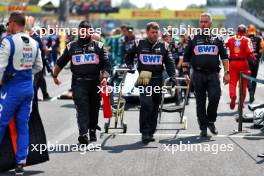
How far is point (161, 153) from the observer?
32.9 feet

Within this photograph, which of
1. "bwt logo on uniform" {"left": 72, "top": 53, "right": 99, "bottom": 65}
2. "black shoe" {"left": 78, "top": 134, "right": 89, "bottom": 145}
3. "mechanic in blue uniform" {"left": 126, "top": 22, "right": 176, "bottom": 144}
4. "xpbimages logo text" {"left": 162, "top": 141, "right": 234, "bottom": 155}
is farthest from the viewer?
"mechanic in blue uniform" {"left": 126, "top": 22, "right": 176, "bottom": 144}

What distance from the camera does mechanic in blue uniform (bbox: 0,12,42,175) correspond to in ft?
27.2

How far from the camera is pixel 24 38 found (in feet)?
27.5

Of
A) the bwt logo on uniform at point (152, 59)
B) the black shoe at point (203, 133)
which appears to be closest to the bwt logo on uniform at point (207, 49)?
the bwt logo on uniform at point (152, 59)

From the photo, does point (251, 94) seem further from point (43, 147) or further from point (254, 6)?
point (254, 6)

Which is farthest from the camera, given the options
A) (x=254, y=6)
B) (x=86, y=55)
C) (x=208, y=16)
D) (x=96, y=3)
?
(x=254, y=6)

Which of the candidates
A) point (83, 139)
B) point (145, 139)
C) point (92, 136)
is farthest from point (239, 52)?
point (83, 139)

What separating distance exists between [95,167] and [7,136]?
3.66 ft

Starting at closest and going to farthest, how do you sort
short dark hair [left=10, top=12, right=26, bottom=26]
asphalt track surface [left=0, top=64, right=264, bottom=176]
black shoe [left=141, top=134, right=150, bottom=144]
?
short dark hair [left=10, top=12, right=26, bottom=26]
asphalt track surface [left=0, top=64, right=264, bottom=176]
black shoe [left=141, top=134, right=150, bottom=144]

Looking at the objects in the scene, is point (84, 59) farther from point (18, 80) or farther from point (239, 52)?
point (239, 52)

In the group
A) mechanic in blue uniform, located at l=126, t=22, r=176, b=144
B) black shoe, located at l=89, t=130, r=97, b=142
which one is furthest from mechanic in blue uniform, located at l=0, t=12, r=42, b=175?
mechanic in blue uniform, located at l=126, t=22, r=176, b=144

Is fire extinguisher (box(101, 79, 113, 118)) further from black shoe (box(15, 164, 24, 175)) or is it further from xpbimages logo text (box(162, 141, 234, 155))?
black shoe (box(15, 164, 24, 175))

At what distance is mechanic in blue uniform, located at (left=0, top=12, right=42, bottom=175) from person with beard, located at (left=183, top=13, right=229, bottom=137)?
3895 mm

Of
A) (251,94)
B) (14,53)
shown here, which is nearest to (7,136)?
(14,53)
